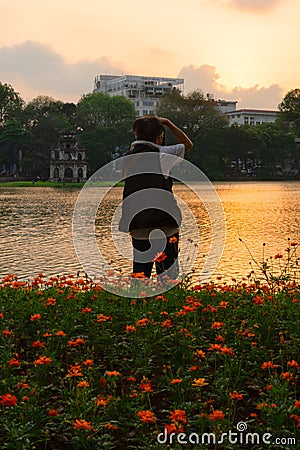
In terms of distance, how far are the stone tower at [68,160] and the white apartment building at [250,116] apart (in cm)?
7611

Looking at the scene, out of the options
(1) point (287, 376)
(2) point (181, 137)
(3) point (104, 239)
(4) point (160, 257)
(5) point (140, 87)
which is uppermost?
(5) point (140, 87)

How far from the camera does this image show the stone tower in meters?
66.4

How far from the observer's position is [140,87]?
14062 cm

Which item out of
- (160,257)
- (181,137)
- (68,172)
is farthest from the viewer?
(68,172)

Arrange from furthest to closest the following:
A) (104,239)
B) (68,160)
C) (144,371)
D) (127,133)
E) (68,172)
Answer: (127,133), (68,172), (68,160), (104,239), (144,371)

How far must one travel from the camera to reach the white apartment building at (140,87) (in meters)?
133

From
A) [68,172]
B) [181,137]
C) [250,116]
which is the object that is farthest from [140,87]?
[181,137]

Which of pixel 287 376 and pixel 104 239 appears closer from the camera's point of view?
pixel 287 376

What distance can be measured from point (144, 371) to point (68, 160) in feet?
209

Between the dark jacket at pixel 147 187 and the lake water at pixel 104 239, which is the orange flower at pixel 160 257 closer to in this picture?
the dark jacket at pixel 147 187

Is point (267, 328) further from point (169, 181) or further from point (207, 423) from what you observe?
point (169, 181)

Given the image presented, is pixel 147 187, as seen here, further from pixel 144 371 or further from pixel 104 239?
pixel 104 239

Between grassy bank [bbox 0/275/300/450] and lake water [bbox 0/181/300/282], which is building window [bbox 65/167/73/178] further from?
grassy bank [bbox 0/275/300/450]

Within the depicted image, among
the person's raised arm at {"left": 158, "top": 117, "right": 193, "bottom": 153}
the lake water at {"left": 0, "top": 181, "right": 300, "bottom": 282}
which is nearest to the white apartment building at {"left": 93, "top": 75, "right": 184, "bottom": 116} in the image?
the lake water at {"left": 0, "top": 181, "right": 300, "bottom": 282}
